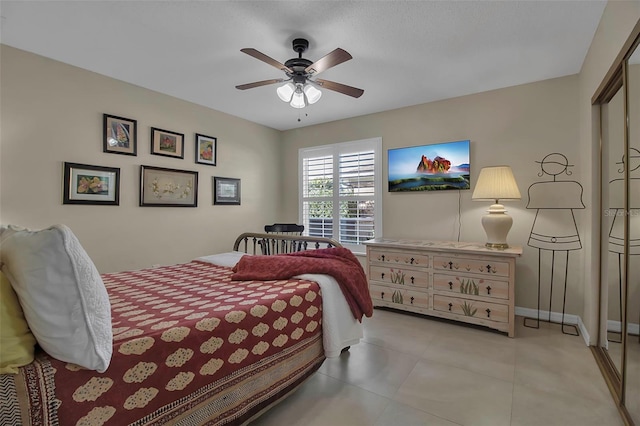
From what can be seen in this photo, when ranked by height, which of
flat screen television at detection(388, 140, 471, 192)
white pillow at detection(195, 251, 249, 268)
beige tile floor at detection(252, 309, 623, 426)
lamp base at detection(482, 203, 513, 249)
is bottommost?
beige tile floor at detection(252, 309, 623, 426)

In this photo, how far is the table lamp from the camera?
2926 millimetres

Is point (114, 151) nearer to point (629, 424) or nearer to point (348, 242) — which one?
point (348, 242)

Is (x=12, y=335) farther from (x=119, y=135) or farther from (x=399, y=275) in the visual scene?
(x=399, y=275)

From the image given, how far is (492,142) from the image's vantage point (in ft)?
11.1

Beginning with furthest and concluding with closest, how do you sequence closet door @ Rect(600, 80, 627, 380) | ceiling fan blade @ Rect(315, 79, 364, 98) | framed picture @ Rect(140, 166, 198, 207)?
framed picture @ Rect(140, 166, 198, 207) < ceiling fan blade @ Rect(315, 79, 364, 98) < closet door @ Rect(600, 80, 627, 380)

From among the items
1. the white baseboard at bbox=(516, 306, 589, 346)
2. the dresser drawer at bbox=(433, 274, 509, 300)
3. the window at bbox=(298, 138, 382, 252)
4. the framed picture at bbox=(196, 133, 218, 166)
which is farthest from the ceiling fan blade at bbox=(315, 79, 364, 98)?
the white baseboard at bbox=(516, 306, 589, 346)

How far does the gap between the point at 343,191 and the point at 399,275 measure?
5.26 feet

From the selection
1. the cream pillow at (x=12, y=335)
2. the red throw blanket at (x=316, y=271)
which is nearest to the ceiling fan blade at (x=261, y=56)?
the red throw blanket at (x=316, y=271)

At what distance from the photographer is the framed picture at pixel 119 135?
3059 mm

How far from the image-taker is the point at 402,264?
3.36 meters

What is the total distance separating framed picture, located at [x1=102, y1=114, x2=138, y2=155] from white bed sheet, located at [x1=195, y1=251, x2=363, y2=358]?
2.44 metres

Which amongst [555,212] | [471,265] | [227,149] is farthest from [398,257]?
[227,149]

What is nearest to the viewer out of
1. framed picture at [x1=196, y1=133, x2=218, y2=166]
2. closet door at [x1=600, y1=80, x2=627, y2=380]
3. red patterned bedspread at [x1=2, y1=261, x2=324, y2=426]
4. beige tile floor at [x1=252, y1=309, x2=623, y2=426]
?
red patterned bedspread at [x1=2, y1=261, x2=324, y2=426]

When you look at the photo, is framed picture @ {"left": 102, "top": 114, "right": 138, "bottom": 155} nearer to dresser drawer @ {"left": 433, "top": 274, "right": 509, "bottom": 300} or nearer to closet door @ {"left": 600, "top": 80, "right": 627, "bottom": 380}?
dresser drawer @ {"left": 433, "top": 274, "right": 509, "bottom": 300}
